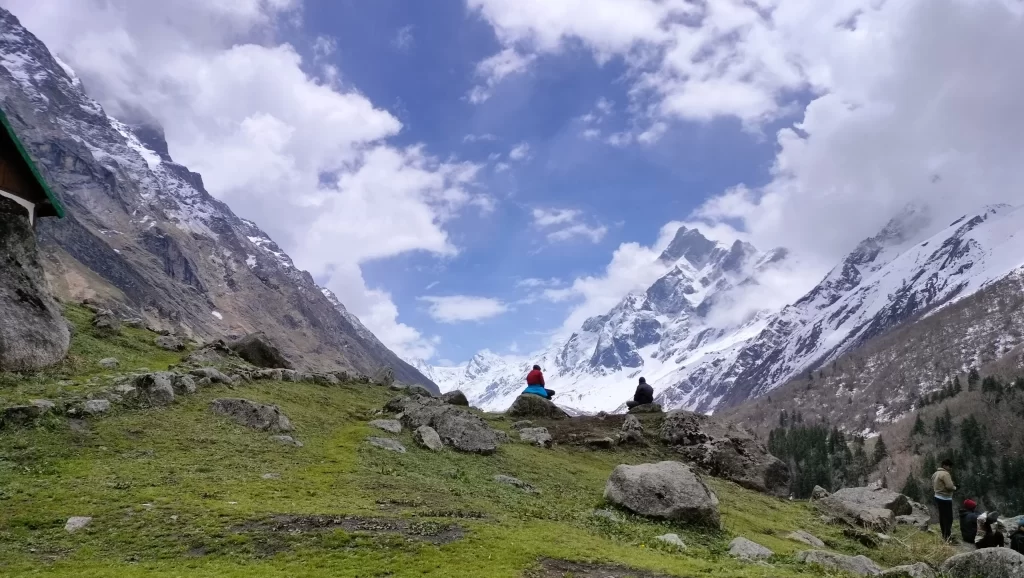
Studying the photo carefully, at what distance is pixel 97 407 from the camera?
27.5 m

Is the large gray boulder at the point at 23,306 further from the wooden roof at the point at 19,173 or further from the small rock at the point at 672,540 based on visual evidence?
the small rock at the point at 672,540

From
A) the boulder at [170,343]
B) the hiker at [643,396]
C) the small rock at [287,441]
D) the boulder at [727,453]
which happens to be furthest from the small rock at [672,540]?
the boulder at [170,343]

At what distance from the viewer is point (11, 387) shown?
28.6 m

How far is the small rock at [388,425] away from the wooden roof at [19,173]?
22953 millimetres

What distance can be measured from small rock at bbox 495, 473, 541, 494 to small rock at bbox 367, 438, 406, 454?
5424 millimetres

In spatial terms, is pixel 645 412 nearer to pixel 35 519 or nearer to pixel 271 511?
pixel 271 511

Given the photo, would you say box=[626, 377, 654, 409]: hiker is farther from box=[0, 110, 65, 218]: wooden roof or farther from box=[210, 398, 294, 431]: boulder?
box=[0, 110, 65, 218]: wooden roof

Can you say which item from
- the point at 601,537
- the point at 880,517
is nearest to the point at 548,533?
the point at 601,537

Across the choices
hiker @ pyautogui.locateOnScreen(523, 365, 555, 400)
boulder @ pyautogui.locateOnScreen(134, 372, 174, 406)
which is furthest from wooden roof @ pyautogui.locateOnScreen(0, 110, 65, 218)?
hiker @ pyautogui.locateOnScreen(523, 365, 555, 400)

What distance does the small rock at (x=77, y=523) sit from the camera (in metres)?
18.0

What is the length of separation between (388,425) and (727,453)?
25.2 metres

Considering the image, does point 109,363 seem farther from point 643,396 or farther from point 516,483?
point 643,396

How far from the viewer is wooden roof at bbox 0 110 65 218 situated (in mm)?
34188

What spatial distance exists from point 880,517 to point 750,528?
14.4 metres
